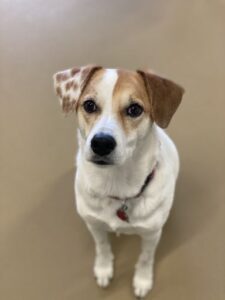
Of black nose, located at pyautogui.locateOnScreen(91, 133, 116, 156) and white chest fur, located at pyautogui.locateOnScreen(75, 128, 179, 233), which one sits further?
white chest fur, located at pyautogui.locateOnScreen(75, 128, 179, 233)

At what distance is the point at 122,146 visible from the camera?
1359mm

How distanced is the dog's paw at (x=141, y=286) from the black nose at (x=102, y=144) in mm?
739

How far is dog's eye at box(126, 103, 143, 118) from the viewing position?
1388mm

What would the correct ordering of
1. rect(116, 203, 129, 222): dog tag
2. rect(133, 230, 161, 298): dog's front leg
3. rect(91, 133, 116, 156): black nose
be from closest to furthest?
rect(91, 133, 116, 156): black nose
rect(116, 203, 129, 222): dog tag
rect(133, 230, 161, 298): dog's front leg

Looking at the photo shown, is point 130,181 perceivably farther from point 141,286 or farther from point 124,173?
point 141,286

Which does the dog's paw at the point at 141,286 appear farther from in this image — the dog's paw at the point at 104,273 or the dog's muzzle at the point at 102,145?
the dog's muzzle at the point at 102,145

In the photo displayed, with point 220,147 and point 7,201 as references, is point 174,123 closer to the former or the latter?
point 220,147

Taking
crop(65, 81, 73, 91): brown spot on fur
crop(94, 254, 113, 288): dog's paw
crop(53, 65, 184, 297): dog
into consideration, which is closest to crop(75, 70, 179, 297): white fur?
crop(53, 65, 184, 297): dog

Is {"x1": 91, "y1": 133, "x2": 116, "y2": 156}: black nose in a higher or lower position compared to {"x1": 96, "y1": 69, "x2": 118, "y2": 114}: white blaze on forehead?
lower

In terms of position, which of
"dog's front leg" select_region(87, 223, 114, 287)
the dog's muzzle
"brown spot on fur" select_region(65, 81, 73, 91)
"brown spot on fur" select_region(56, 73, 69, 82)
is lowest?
"dog's front leg" select_region(87, 223, 114, 287)

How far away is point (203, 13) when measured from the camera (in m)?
2.61

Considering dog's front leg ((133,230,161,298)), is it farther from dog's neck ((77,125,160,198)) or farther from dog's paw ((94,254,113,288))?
dog's neck ((77,125,160,198))

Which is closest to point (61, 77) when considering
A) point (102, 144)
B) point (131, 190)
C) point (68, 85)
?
point (68, 85)

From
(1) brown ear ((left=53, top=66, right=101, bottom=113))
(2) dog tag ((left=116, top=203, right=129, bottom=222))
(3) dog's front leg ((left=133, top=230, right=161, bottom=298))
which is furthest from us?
(3) dog's front leg ((left=133, top=230, right=161, bottom=298))
